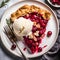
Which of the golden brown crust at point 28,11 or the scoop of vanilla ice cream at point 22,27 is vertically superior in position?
the golden brown crust at point 28,11

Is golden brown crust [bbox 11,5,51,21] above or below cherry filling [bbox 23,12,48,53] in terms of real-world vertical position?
above

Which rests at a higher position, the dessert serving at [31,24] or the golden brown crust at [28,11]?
the golden brown crust at [28,11]

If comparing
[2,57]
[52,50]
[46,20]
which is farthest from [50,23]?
[2,57]

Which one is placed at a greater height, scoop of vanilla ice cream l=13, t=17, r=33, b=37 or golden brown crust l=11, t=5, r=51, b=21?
golden brown crust l=11, t=5, r=51, b=21

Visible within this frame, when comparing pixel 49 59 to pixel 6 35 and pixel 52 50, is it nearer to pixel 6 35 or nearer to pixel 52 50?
pixel 52 50
